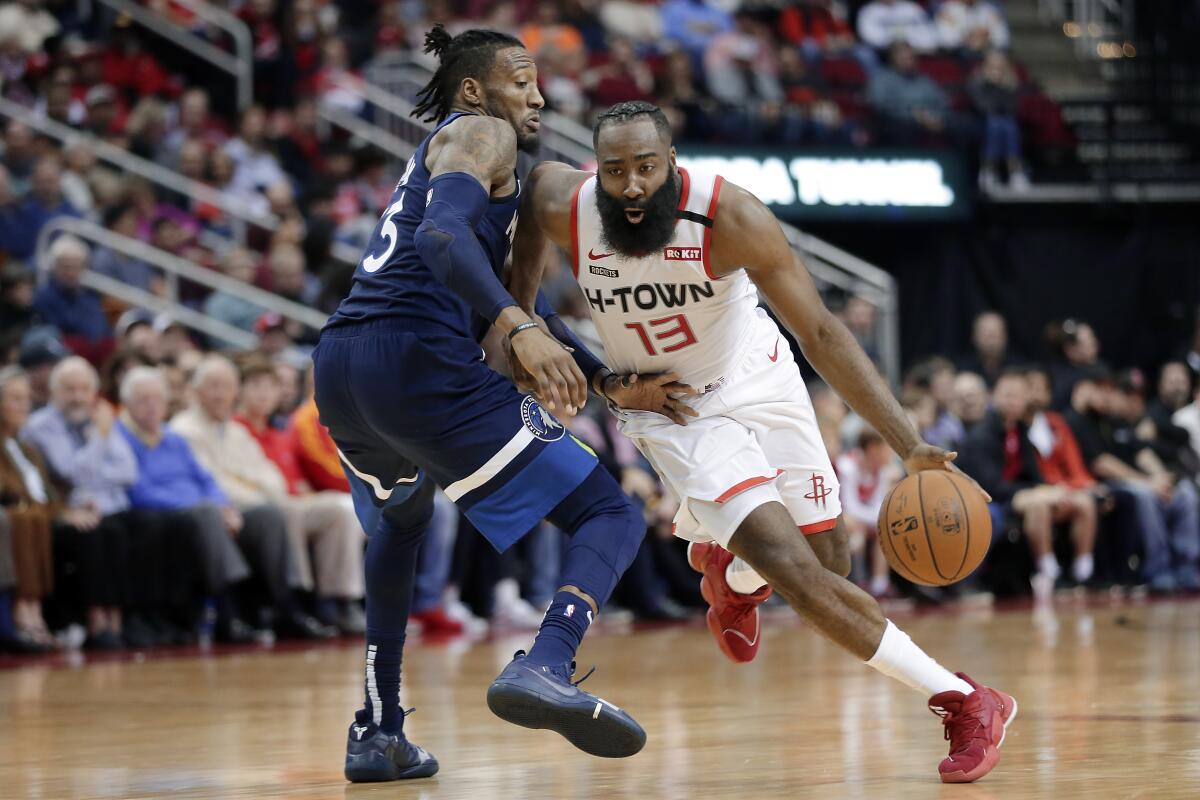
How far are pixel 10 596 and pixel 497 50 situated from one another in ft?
17.5

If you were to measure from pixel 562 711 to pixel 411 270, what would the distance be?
118cm

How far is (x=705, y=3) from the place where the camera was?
16953 millimetres

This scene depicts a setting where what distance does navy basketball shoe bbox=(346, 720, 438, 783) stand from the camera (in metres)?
4.34

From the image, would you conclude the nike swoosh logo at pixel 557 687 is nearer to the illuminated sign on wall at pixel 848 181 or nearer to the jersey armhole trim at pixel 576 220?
the jersey armhole trim at pixel 576 220

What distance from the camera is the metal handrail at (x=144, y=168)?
11734mm

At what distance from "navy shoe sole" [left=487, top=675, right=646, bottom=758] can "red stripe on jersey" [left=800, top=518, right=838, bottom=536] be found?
1.31 metres

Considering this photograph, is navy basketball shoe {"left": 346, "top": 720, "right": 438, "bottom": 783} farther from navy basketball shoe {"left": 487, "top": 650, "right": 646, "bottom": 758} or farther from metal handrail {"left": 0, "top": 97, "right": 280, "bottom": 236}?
metal handrail {"left": 0, "top": 97, "right": 280, "bottom": 236}

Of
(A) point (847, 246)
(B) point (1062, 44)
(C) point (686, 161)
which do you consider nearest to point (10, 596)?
(C) point (686, 161)

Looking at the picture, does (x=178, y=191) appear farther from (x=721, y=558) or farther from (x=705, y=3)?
(x=721, y=558)

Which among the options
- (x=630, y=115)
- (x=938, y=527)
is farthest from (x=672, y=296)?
(x=938, y=527)

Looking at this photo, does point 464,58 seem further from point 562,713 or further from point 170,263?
point 170,263

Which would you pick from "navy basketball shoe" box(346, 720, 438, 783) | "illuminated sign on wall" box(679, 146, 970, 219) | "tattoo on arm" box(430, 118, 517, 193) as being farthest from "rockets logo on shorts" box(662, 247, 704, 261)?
"illuminated sign on wall" box(679, 146, 970, 219)

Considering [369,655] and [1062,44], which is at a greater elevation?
[1062,44]

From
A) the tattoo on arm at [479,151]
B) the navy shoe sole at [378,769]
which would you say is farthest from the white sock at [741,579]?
the tattoo on arm at [479,151]
